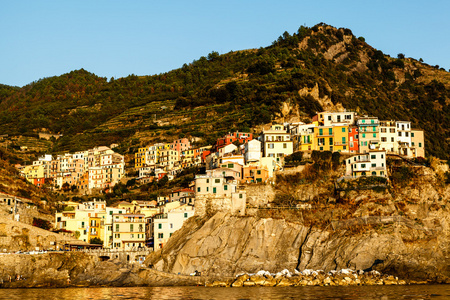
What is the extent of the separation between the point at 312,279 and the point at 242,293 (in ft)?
30.5

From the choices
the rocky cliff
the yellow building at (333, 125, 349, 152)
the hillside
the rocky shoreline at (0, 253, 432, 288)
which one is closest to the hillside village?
the yellow building at (333, 125, 349, 152)

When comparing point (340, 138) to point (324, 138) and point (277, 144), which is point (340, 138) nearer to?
point (324, 138)

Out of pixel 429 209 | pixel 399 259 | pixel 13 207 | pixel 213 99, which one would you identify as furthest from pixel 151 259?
pixel 213 99

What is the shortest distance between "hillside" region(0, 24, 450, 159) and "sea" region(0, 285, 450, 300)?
176 ft

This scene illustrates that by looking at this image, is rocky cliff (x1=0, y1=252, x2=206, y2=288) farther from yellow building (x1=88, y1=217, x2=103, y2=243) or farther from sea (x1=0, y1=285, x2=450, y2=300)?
yellow building (x1=88, y1=217, x2=103, y2=243)

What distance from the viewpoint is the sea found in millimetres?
47625

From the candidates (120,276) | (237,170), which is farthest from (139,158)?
(120,276)

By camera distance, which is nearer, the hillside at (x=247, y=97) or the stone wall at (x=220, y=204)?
the stone wall at (x=220, y=204)

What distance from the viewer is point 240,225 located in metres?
66.4

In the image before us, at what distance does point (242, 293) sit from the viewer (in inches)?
2007

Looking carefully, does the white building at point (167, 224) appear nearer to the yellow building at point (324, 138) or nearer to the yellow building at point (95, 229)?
the yellow building at point (95, 229)

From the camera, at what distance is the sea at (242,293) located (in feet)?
156

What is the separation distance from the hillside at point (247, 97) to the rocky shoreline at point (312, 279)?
4841cm

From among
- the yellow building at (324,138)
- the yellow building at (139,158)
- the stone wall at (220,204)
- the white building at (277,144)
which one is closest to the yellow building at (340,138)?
the yellow building at (324,138)
